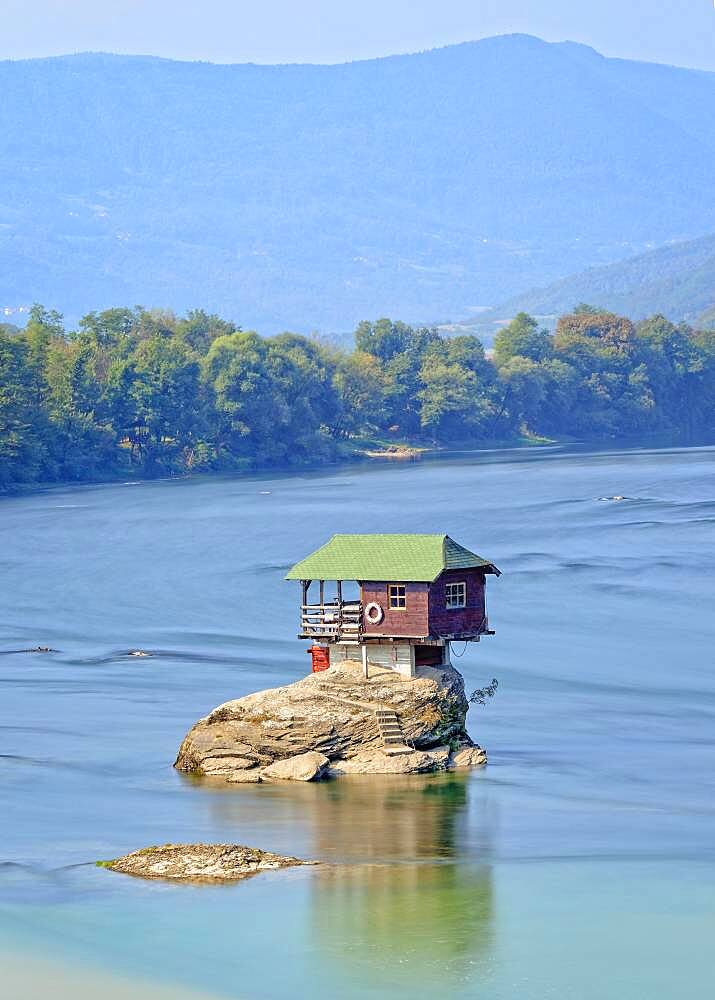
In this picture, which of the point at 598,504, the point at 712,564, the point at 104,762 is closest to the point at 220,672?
the point at 104,762

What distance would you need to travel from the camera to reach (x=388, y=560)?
56406 millimetres

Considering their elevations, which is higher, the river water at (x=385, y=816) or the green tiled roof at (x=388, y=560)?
the green tiled roof at (x=388, y=560)

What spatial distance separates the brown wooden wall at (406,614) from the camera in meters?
55.5

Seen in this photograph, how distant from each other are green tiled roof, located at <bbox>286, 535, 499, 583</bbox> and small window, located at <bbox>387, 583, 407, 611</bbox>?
15.4 inches

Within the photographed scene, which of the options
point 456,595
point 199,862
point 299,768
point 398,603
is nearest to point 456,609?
point 456,595

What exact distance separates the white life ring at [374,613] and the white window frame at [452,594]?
1937 millimetres

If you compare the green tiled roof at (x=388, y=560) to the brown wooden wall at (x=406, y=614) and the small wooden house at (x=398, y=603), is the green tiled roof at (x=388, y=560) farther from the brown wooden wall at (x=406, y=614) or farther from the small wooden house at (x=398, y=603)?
the brown wooden wall at (x=406, y=614)

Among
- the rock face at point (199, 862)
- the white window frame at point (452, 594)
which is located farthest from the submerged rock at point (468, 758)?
the rock face at point (199, 862)

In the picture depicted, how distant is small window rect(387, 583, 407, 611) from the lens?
183 ft

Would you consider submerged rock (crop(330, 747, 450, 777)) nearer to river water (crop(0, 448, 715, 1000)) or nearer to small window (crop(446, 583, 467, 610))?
river water (crop(0, 448, 715, 1000))

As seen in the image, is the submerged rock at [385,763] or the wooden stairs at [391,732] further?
the wooden stairs at [391,732]

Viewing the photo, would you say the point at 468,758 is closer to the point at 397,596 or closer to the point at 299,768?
the point at 397,596

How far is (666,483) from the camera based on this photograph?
176m

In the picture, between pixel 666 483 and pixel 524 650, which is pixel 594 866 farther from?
pixel 666 483
